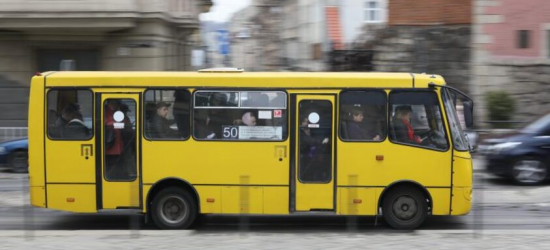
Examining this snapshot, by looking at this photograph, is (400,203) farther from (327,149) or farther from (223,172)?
(223,172)

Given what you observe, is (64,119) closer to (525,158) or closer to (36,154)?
(36,154)

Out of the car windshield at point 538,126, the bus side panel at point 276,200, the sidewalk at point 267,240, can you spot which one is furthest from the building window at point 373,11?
the sidewalk at point 267,240

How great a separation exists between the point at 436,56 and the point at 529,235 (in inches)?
681

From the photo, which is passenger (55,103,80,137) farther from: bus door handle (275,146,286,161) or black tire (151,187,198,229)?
bus door handle (275,146,286,161)

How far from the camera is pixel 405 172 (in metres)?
10.9

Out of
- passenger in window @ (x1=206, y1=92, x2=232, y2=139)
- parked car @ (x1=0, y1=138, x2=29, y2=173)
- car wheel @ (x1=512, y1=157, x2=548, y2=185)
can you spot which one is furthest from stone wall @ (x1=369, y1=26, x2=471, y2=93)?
passenger in window @ (x1=206, y1=92, x2=232, y2=139)

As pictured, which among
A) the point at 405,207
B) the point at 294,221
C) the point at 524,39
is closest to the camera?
the point at 405,207

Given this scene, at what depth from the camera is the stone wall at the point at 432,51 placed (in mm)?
26219

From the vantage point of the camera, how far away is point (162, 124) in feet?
36.6

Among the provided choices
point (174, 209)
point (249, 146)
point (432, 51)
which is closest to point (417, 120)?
point (249, 146)

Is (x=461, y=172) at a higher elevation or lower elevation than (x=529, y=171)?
higher

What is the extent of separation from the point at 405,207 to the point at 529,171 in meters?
6.27

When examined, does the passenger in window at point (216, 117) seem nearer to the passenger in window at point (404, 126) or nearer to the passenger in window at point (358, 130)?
the passenger in window at point (358, 130)

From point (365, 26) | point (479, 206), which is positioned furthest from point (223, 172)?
point (365, 26)
